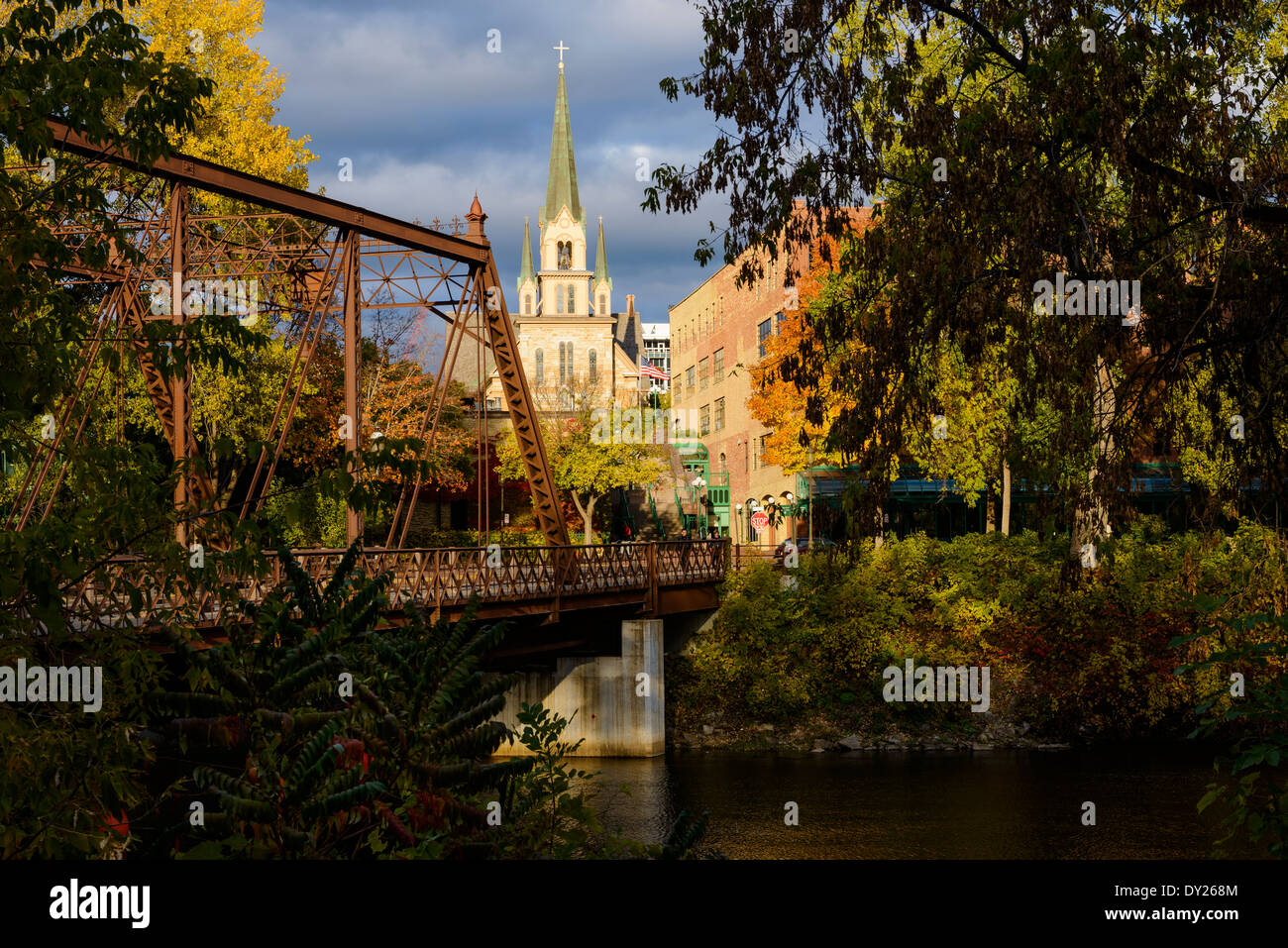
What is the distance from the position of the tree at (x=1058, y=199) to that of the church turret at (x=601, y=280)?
135835 millimetres

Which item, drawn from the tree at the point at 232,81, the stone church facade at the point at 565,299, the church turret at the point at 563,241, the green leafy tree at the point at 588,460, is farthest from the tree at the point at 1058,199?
the church turret at the point at 563,241

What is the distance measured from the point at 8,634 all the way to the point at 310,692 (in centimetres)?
175

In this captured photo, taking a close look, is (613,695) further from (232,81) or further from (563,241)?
(563,241)

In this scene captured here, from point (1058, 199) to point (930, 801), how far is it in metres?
16.0

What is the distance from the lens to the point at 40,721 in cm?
696

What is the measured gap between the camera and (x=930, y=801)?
77.4 ft

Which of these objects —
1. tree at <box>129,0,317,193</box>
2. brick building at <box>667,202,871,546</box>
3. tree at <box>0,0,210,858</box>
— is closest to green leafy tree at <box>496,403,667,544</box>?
brick building at <box>667,202,871,546</box>

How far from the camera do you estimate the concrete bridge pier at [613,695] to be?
98.1 ft

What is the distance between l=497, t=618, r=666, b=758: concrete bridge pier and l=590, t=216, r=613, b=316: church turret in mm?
118235

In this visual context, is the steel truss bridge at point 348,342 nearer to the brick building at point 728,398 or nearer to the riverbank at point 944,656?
the riverbank at point 944,656

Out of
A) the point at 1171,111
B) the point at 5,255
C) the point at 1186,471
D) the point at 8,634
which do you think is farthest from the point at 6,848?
the point at 1186,471

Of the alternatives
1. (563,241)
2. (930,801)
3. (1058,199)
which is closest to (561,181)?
(563,241)

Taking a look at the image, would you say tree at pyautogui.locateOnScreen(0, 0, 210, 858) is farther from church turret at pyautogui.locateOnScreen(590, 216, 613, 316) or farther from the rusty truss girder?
church turret at pyautogui.locateOnScreen(590, 216, 613, 316)

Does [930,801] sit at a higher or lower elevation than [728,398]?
lower
